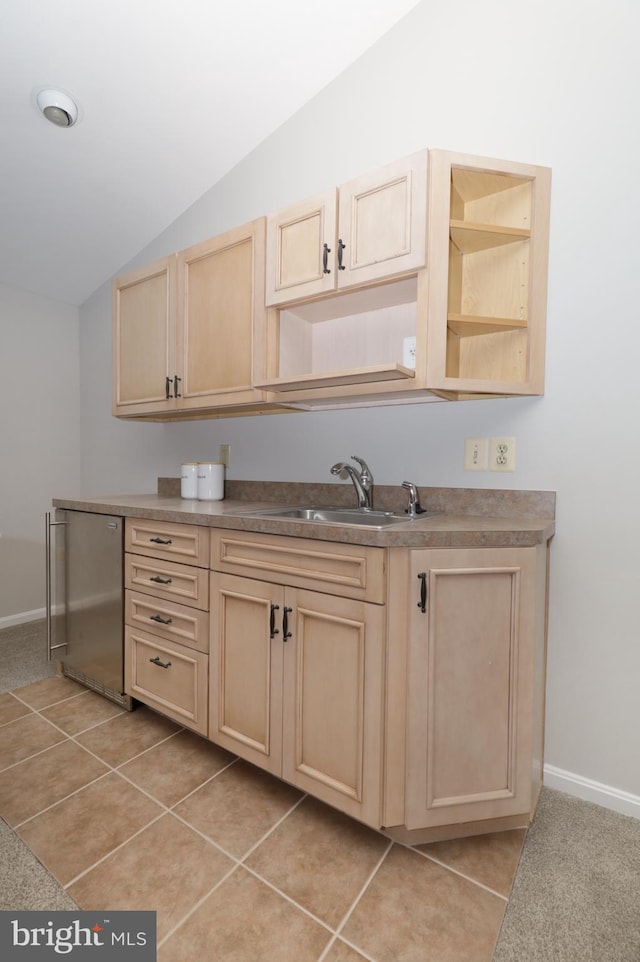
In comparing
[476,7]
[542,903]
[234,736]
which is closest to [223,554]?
[234,736]

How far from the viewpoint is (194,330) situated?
7.11 ft

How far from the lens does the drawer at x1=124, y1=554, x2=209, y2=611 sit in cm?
172

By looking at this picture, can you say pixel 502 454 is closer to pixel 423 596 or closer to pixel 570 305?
pixel 570 305

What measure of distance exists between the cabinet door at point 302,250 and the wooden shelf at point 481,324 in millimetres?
458

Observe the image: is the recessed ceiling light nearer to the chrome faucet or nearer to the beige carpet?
the chrome faucet

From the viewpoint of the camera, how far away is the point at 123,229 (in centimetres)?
273

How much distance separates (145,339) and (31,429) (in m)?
1.33

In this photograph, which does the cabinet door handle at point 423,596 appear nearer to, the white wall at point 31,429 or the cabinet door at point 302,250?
the cabinet door at point 302,250

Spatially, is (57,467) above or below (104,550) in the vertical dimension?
above

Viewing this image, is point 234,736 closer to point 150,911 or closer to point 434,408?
point 150,911

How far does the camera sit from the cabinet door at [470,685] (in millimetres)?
1283

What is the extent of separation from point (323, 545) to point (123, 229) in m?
2.40

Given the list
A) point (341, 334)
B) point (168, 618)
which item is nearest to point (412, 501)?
point (341, 334)

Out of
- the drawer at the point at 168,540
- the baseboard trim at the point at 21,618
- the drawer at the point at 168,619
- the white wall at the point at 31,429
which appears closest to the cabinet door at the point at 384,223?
the drawer at the point at 168,540
